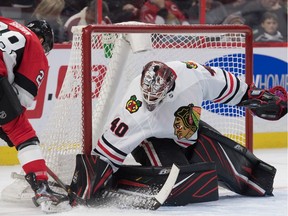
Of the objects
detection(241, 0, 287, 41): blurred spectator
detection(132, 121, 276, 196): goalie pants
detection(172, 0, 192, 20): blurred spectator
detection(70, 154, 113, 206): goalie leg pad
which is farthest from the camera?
detection(241, 0, 287, 41): blurred spectator

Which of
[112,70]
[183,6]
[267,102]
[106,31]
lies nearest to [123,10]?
[183,6]

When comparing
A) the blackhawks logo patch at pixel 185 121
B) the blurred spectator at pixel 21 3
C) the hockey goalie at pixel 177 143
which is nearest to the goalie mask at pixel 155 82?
the hockey goalie at pixel 177 143

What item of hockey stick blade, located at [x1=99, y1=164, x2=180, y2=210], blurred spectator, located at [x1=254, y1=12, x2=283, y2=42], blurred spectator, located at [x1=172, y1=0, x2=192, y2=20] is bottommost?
blurred spectator, located at [x1=254, y1=12, x2=283, y2=42]

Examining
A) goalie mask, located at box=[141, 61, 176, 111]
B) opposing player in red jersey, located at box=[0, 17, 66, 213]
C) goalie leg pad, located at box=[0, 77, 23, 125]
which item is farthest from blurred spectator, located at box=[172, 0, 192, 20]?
goalie leg pad, located at box=[0, 77, 23, 125]

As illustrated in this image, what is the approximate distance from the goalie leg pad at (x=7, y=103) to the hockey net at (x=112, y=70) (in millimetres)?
480

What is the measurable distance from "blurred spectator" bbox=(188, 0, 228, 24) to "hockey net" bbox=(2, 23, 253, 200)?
1467 mm

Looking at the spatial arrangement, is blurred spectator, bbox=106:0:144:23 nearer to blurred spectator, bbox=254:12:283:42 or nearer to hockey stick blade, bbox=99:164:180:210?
blurred spectator, bbox=254:12:283:42

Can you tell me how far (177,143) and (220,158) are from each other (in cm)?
23

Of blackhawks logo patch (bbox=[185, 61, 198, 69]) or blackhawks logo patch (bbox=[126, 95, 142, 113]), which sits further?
blackhawks logo patch (bbox=[185, 61, 198, 69])

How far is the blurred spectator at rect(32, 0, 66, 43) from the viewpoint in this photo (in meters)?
5.84

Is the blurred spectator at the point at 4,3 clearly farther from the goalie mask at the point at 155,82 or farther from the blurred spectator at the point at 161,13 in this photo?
the goalie mask at the point at 155,82

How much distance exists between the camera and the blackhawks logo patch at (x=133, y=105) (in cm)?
401

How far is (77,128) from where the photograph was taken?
429 centimetres

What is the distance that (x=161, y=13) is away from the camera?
20.9 ft
